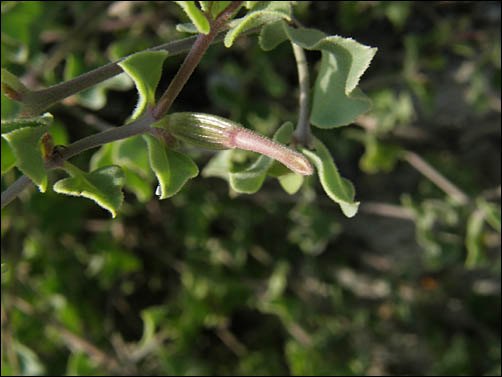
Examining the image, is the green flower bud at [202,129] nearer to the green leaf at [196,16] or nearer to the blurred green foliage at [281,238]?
the green leaf at [196,16]

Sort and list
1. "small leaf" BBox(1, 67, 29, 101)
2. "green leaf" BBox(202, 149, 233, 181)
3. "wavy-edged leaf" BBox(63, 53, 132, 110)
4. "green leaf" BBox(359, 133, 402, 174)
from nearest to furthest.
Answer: "small leaf" BBox(1, 67, 29, 101) < "green leaf" BBox(202, 149, 233, 181) < "wavy-edged leaf" BBox(63, 53, 132, 110) < "green leaf" BBox(359, 133, 402, 174)

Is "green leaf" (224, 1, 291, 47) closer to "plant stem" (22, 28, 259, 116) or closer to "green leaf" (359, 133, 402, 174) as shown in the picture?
"plant stem" (22, 28, 259, 116)

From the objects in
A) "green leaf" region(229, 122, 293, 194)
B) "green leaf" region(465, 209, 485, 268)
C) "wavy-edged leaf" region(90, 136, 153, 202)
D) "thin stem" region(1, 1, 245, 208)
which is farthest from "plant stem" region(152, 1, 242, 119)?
"green leaf" region(465, 209, 485, 268)

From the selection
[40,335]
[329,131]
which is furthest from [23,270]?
[329,131]

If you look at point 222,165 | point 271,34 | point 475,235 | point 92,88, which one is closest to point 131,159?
point 222,165

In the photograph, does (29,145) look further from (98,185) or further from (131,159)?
(131,159)

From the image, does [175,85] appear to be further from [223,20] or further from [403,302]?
[403,302]
